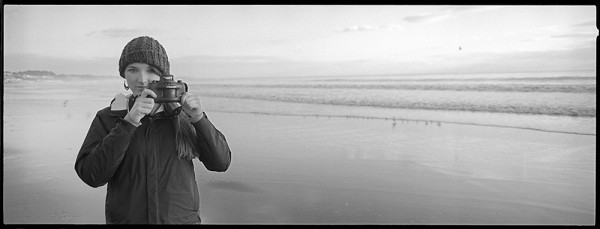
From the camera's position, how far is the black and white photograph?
2.82m

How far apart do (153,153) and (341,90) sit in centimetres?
167

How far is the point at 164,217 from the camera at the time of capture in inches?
70.3

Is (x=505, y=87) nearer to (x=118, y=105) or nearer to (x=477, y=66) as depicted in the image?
(x=477, y=66)

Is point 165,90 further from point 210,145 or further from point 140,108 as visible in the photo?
point 210,145

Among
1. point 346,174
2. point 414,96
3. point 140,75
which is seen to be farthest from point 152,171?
point 414,96

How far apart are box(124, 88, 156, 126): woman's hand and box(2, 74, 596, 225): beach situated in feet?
4.03

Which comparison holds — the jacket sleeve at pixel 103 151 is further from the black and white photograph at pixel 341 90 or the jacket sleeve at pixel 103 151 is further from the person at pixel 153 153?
the black and white photograph at pixel 341 90

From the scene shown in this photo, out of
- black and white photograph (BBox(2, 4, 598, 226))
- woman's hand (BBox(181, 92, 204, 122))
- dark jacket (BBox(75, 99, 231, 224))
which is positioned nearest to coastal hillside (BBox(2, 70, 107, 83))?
black and white photograph (BBox(2, 4, 598, 226))

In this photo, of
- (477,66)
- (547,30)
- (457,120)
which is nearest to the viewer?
(547,30)

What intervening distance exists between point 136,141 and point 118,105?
0.42 ft

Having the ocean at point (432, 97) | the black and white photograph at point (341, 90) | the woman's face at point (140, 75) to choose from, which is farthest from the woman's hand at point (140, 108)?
the ocean at point (432, 97)

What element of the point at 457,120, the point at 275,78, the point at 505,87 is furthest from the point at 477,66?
the point at 275,78

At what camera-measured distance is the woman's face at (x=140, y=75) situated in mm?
1871

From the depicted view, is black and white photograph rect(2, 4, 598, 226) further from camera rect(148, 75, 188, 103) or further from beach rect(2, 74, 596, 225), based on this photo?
camera rect(148, 75, 188, 103)
